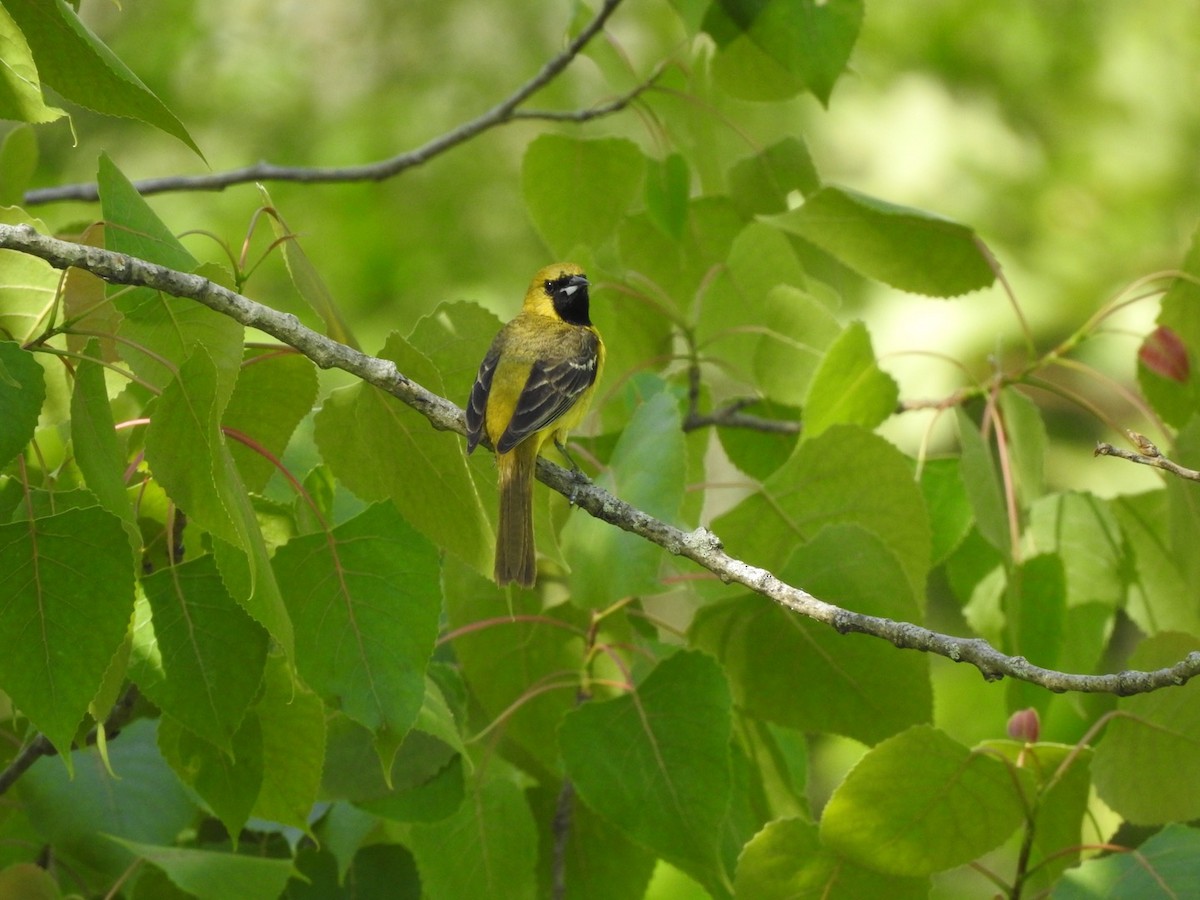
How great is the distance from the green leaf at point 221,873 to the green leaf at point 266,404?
0.63 meters

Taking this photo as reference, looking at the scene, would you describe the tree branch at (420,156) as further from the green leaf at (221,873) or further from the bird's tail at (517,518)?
the green leaf at (221,873)

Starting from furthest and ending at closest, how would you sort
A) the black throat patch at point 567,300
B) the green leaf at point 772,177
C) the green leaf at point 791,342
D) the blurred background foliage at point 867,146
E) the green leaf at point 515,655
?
the blurred background foliage at point 867,146, the black throat patch at point 567,300, the green leaf at point 772,177, the green leaf at point 791,342, the green leaf at point 515,655

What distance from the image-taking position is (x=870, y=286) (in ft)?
31.4

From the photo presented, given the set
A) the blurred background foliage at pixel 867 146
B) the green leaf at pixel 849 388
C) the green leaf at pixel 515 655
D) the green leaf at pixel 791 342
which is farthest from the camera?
the blurred background foliage at pixel 867 146

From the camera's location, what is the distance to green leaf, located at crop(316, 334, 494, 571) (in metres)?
2.23

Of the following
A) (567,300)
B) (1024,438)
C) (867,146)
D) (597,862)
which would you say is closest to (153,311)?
(597,862)

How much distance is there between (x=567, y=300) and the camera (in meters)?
4.32

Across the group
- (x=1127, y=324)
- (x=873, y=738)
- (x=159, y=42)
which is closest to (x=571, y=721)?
(x=873, y=738)

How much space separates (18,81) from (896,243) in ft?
6.23

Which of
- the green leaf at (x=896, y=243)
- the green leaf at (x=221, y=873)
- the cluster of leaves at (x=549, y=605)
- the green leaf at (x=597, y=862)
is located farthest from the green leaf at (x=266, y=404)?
the green leaf at (x=896, y=243)

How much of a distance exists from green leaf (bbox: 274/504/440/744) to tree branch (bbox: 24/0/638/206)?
1558mm

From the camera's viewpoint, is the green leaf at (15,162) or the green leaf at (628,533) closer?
the green leaf at (628,533)

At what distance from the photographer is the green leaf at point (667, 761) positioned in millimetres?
2299

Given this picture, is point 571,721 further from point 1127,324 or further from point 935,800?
point 1127,324
